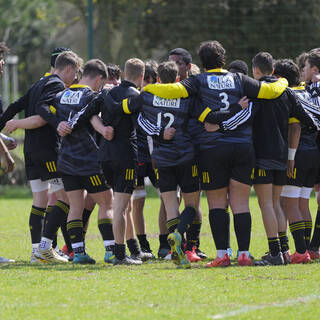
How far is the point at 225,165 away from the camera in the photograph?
25.6ft

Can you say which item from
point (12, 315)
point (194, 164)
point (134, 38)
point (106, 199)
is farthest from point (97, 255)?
point (134, 38)

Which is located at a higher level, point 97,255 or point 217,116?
point 217,116

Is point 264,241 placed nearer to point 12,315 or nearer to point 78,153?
point 78,153

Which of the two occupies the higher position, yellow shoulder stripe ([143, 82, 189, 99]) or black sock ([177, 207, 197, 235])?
yellow shoulder stripe ([143, 82, 189, 99])

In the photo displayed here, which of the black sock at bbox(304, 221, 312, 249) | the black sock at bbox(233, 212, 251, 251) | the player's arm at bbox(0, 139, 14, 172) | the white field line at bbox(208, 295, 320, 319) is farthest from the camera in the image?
the black sock at bbox(304, 221, 312, 249)

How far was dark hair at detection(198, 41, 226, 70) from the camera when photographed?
782 centimetres

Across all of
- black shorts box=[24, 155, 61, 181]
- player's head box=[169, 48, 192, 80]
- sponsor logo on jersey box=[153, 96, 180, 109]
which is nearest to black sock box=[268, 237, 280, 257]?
sponsor logo on jersey box=[153, 96, 180, 109]

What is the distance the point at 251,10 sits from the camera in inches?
880

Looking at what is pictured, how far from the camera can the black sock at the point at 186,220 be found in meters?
7.74

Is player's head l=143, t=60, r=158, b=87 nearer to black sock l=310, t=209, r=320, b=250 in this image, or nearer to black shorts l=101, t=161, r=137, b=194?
black shorts l=101, t=161, r=137, b=194

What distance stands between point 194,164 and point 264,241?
3102 mm

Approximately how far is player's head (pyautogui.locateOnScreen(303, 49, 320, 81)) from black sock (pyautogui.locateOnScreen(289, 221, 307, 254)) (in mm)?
1668

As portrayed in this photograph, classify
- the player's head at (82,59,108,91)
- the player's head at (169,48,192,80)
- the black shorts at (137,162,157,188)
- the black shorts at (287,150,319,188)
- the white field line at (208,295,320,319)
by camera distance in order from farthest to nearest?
the black shorts at (137,162,157,188), the player's head at (169,48,192,80), the black shorts at (287,150,319,188), the player's head at (82,59,108,91), the white field line at (208,295,320,319)

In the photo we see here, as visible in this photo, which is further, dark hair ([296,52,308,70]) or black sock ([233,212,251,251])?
dark hair ([296,52,308,70])
